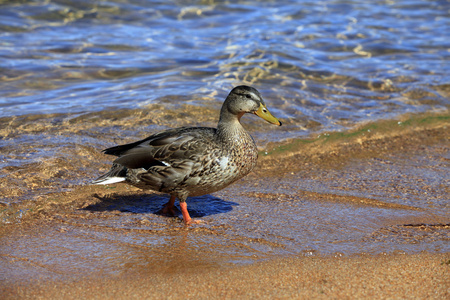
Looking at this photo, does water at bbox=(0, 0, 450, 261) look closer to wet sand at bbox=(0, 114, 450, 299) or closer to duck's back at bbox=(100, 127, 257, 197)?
wet sand at bbox=(0, 114, 450, 299)

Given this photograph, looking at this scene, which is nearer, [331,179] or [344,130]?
[331,179]

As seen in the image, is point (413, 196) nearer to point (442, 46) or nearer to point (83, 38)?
point (442, 46)

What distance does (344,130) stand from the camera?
7941mm

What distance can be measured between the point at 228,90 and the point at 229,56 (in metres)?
2.37

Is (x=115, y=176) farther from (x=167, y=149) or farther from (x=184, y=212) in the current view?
(x=184, y=212)

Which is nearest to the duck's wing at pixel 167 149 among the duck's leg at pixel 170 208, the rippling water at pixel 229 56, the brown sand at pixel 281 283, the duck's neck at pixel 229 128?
the duck's neck at pixel 229 128

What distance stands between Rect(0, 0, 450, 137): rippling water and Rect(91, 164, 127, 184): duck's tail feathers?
3.34 meters

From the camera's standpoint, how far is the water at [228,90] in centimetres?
517

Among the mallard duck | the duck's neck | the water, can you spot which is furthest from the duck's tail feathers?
the duck's neck

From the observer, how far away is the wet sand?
3.86 m

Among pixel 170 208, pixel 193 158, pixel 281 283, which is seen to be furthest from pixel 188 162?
pixel 281 283

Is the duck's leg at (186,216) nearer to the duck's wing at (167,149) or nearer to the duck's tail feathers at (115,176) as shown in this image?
the duck's wing at (167,149)

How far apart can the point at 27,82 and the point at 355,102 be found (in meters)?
6.01

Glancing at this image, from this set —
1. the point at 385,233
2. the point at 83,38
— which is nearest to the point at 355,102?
the point at 385,233
